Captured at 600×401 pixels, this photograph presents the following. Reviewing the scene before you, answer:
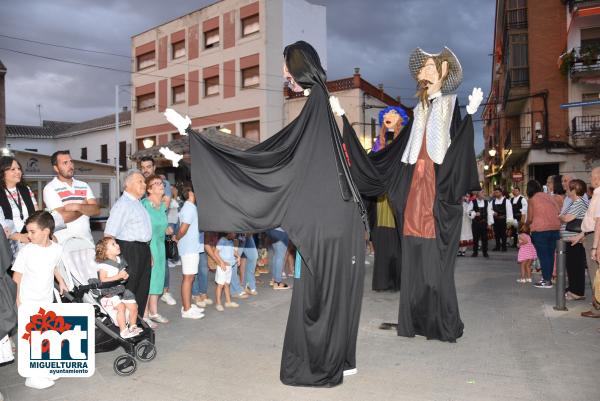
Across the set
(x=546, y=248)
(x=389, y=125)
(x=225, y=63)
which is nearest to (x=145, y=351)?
(x=389, y=125)

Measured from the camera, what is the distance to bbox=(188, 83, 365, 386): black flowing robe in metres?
3.83

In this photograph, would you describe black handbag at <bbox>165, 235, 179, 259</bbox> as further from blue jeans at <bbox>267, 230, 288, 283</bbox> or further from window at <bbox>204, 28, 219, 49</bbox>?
window at <bbox>204, 28, 219, 49</bbox>

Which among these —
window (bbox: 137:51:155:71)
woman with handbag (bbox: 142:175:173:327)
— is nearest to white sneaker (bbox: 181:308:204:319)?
woman with handbag (bbox: 142:175:173:327)

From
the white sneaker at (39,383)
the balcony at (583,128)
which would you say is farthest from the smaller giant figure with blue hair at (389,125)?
the balcony at (583,128)

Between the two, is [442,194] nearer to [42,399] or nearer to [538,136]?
[42,399]

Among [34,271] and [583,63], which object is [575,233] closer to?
[34,271]

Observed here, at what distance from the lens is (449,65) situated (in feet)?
17.6

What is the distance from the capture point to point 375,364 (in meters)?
4.43

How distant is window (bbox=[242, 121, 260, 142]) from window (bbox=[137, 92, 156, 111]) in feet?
27.3

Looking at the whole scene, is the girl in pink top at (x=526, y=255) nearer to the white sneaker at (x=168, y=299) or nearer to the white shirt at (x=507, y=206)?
the white shirt at (x=507, y=206)

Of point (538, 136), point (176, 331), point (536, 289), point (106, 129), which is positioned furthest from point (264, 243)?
point (106, 129)

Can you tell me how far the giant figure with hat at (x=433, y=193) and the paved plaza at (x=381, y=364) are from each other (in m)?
0.34

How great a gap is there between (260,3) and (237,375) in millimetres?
23741

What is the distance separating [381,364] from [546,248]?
5324 mm
